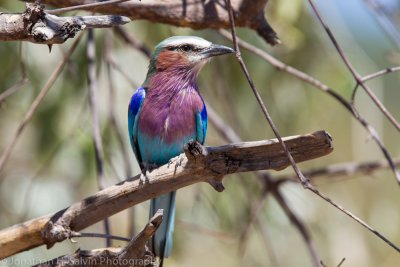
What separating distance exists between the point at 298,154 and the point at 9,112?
2.61 metres

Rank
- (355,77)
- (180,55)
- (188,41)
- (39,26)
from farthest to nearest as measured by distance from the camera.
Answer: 1. (180,55)
2. (188,41)
3. (355,77)
4. (39,26)

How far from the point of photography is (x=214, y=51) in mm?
3670

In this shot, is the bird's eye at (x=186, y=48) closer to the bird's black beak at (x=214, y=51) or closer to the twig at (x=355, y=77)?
the bird's black beak at (x=214, y=51)

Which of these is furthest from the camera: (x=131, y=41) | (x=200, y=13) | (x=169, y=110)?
(x=131, y=41)

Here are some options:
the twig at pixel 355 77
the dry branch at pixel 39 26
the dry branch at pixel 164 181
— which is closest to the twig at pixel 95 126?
the dry branch at pixel 164 181

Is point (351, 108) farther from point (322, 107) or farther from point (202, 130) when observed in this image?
point (322, 107)

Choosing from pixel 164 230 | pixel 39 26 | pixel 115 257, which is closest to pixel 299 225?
pixel 164 230

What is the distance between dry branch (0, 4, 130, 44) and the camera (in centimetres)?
230

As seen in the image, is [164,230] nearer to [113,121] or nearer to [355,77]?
[113,121]

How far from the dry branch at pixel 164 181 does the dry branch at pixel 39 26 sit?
61 cm

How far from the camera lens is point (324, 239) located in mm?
4891

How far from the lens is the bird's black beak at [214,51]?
11.7ft

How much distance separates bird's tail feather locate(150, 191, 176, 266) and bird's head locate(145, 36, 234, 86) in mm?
714

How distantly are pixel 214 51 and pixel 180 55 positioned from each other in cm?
28
